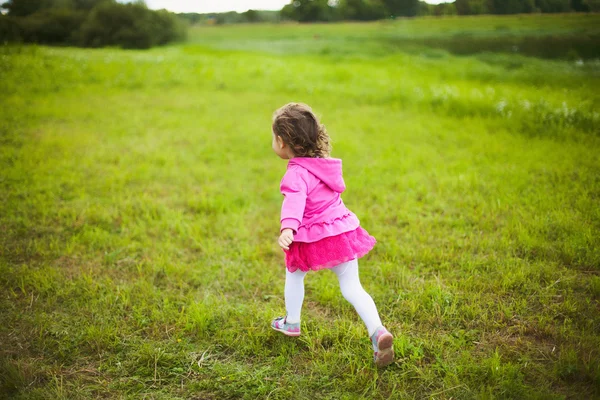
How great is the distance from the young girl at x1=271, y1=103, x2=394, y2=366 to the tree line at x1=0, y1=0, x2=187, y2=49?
10928 millimetres

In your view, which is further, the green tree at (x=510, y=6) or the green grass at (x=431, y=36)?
the green tree at (x=510, y=6)

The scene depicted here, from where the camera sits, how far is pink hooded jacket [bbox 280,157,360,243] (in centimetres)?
267

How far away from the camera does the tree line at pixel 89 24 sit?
10961 mm

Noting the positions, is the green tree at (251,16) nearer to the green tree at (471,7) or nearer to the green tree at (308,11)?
the green tree at (308,11)

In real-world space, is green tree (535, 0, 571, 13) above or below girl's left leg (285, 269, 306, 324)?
above

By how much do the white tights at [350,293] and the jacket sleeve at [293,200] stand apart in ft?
1.52

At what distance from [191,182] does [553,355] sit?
4991 millimetres

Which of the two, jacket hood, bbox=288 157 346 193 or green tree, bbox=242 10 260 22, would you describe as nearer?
jacket hood, bbox=288 157 346 193

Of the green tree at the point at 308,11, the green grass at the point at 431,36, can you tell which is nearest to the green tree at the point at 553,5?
the green grass at the point at 431,36

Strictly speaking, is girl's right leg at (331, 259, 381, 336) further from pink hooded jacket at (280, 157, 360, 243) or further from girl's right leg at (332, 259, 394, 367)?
pink hooded jacket at (280, 157, 360, 243)

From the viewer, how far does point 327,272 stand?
4043mm

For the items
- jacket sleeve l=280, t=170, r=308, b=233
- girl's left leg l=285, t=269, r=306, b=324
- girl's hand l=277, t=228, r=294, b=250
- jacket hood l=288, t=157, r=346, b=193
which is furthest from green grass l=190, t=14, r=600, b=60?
girl's hand l=277, t=228, r=294, b=250

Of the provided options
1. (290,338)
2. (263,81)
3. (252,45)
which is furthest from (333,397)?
(252,45)

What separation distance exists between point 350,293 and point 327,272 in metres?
1.24
